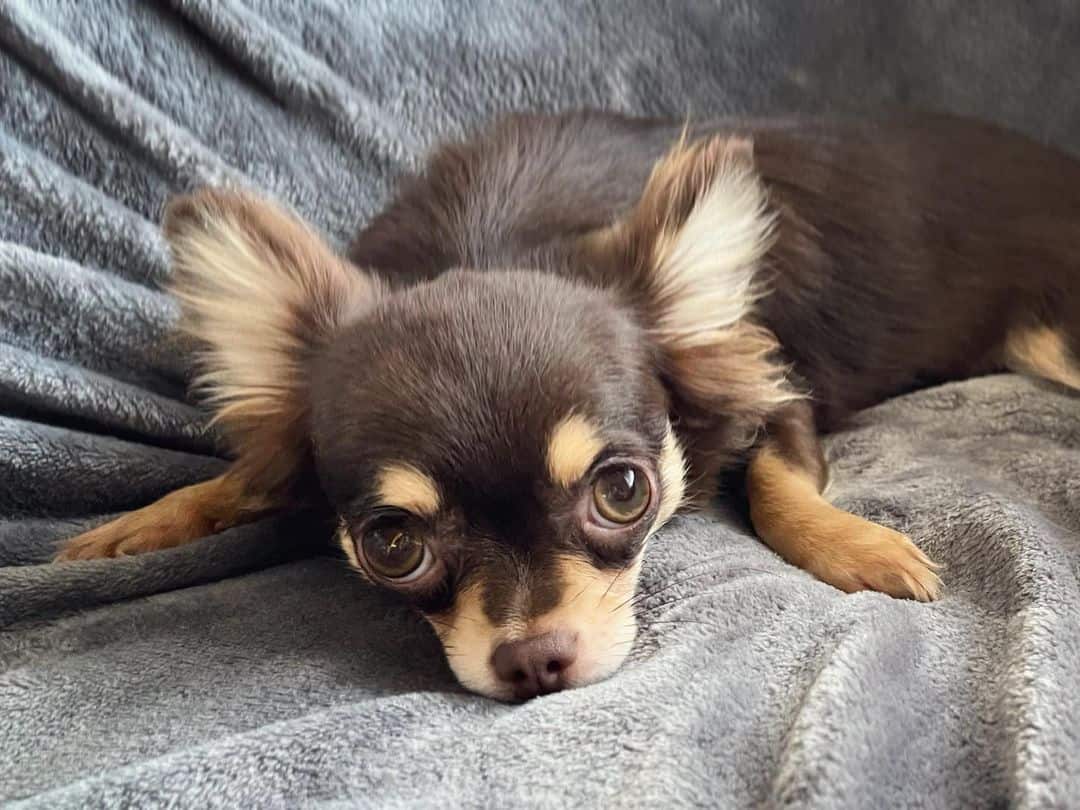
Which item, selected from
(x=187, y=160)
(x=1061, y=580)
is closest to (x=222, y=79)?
(x=187, y=160)

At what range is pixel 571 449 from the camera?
1463 millimetres

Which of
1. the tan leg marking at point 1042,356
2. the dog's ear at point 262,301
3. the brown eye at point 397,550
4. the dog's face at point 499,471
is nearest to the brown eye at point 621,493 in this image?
the dog's face at point 499,471

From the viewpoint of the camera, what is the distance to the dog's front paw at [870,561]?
1582 mm

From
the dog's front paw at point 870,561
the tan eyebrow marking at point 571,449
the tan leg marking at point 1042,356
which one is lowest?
the dog's front paw at point 870,561

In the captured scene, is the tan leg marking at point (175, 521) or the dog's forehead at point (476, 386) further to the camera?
the tan leg marking at point (175, 521)

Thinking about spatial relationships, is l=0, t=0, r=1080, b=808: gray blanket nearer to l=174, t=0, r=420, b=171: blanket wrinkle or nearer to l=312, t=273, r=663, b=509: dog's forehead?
l=174, t=0, r=420, b=171: blanket wrinkle

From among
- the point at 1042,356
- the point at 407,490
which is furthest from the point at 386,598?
the point at 1042,356

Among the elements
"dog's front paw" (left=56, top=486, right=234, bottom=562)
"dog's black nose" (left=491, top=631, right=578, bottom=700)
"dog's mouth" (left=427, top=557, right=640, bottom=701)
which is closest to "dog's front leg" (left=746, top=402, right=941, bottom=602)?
"dog's mouth" (left=427, top=557, right=640, bottom=701)

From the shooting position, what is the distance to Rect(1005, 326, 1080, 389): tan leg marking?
7.41 ft

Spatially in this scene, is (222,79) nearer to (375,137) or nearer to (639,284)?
(375,137)

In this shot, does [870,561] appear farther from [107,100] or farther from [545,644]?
[107,100]

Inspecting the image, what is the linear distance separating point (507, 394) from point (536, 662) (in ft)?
1.19

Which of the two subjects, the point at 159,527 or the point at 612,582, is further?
the point at 159,527

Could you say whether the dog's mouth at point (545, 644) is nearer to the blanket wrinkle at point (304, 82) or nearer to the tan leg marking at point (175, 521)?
the tan leg marking at point (175, 521)
